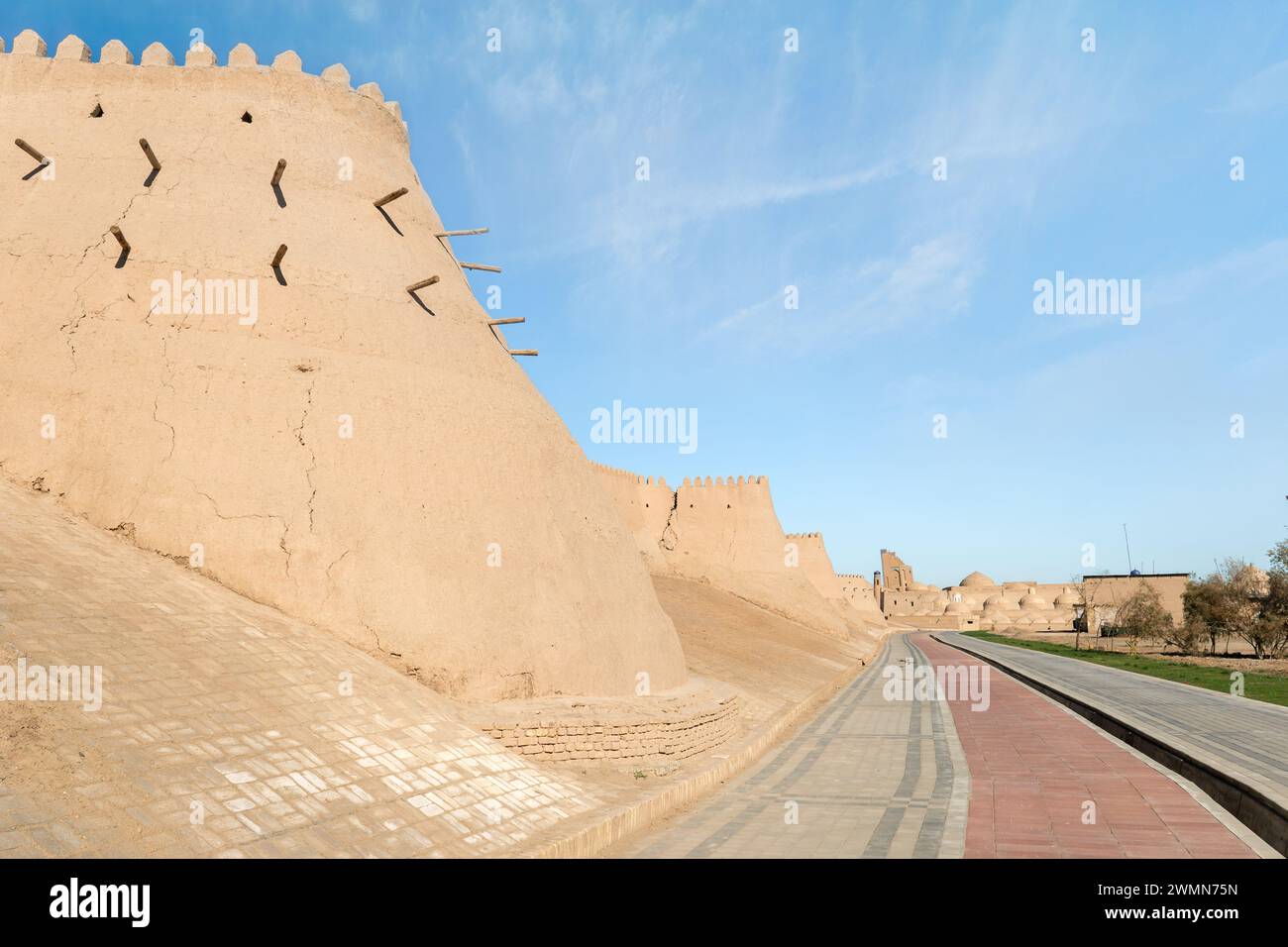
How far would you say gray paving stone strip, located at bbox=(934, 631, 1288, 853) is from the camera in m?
6.89

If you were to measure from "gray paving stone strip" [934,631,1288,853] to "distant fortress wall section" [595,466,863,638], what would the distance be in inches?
538

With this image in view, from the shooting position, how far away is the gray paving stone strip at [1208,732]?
6.89 metres

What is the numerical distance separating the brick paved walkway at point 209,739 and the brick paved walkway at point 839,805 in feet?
4.32

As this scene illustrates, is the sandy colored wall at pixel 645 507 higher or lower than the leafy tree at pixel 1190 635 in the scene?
higher

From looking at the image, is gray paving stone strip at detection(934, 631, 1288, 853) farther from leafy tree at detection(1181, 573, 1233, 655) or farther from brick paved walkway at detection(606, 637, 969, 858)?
leafy tree at detection(1181, 573, 1233, 655)

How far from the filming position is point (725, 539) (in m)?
33.9

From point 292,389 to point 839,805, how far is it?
7.26m

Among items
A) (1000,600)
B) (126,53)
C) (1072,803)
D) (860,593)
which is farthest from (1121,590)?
(126,53)

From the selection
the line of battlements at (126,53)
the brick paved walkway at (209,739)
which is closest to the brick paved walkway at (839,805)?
the brick paved walkway at (209,739)

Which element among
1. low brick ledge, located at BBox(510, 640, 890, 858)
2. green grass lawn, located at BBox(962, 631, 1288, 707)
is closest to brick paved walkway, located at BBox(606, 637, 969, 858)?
low brick ledge, located at BBox(510, 640, 890, 858)

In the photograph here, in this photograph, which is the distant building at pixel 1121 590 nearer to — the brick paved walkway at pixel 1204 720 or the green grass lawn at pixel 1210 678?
the green grass lawn at pixel 1210 678

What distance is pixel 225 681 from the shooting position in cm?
603

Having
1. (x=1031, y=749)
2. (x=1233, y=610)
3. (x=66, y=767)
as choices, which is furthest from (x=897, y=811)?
(x=1233, y=610)
